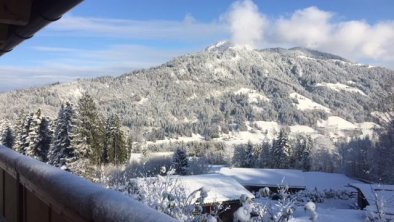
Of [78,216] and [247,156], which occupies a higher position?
[78,216]

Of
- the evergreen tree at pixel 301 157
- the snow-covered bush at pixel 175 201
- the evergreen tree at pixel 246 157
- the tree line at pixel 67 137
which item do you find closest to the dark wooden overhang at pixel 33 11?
the snow-covered bush at pixel 175 201

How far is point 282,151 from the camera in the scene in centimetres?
6444

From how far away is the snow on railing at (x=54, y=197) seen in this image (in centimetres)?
144

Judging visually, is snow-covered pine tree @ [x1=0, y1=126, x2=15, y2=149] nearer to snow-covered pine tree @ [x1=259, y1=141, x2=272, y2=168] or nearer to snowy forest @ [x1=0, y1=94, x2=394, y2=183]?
snowy forest @ [x1=0, y1=94, x2=394, y2=183]

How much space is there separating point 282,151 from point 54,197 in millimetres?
63928

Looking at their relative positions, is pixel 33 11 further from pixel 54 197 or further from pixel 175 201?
pixel 175 201

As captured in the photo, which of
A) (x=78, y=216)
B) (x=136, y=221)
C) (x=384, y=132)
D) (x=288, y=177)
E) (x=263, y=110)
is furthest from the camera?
(x=263, y=110)

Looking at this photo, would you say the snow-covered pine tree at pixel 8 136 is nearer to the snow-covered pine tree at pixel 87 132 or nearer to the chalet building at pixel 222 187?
the snow-covered pine tree at pixel 87 132

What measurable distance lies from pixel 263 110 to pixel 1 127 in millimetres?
154999

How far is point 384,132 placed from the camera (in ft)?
106

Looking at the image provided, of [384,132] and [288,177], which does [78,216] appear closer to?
[384,132]

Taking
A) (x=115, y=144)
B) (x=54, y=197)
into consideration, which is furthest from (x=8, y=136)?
(x=54, y=197)

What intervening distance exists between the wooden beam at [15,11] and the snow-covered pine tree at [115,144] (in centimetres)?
3985

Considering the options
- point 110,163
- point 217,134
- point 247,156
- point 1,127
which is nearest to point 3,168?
point 110,163
